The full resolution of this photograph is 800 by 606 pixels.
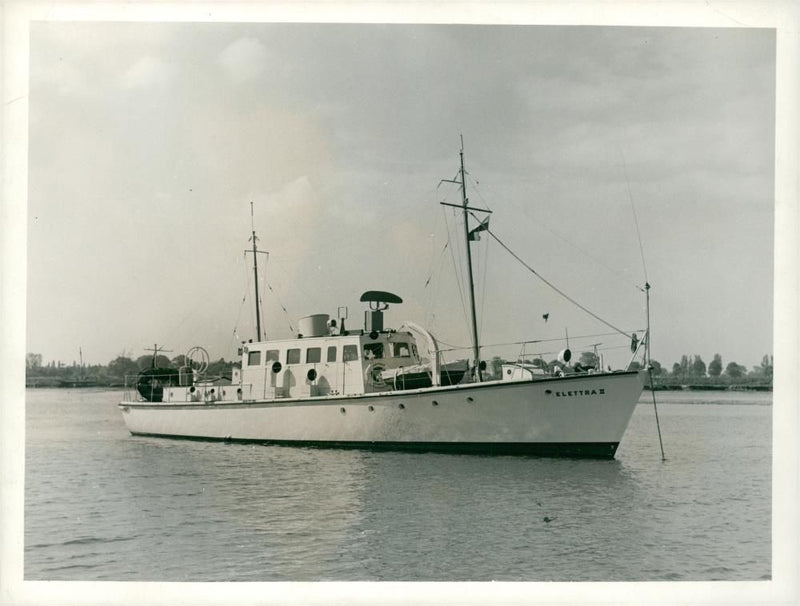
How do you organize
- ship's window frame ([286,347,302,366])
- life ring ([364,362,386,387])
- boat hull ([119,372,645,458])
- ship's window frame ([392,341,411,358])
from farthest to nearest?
ship's window frame ([286,347,302,366]), ship's window frame ([392,341,411,358]), life ring ([364,362,386,387]), boat hull ([119,372,645,458])

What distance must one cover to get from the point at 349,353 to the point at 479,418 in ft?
15.7

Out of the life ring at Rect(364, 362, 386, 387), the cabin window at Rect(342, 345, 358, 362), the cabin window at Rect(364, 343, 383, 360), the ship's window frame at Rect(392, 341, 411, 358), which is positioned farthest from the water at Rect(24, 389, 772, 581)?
the ship's window frame at Rect(392, 341, 411, 358)

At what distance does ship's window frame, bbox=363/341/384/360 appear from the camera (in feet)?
74.4

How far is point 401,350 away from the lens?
23453 mm

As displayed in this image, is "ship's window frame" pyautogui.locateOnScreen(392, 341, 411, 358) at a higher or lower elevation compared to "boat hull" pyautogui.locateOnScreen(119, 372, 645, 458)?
higher

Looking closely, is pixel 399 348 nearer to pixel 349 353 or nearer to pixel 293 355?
pixel 349 353

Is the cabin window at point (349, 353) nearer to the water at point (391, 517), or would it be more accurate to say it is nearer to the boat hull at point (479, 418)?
the boat hull at point (479, 418)

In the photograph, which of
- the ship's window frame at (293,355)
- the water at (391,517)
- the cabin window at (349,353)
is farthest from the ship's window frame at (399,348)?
the water at (391,517)

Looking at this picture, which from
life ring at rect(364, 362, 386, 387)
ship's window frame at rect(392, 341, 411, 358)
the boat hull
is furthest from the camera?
ship's window frame at rect(392, 341, 411, 358)

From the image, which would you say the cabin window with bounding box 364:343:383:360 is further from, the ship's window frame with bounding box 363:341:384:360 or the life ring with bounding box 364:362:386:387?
the life ring with bounding box 364:362:386:387

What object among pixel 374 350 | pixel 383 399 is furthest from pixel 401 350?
pixel 383 399

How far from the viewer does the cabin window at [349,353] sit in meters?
22.6

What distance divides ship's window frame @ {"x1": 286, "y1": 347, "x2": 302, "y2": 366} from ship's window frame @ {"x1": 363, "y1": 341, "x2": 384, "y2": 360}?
2.23 meters
